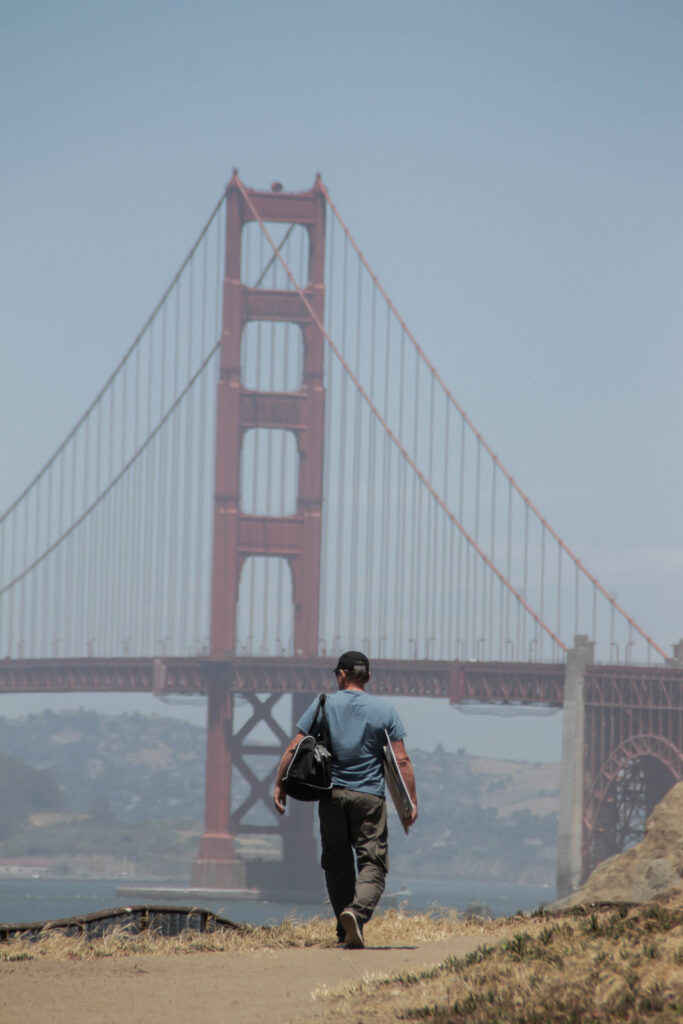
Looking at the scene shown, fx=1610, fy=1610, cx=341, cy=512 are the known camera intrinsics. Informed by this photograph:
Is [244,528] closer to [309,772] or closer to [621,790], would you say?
[621,790]

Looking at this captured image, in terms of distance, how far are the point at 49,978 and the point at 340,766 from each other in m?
1.90

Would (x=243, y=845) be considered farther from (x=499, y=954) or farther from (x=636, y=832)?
(x=499, y=954)

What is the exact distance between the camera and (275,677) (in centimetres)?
8100

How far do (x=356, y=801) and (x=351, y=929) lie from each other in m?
0.66

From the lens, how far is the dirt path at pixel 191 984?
6543 millimetres

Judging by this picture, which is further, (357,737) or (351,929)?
(357,737)

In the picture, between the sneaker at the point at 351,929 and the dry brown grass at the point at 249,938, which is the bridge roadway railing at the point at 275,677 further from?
the sneaker at the point at 351,929

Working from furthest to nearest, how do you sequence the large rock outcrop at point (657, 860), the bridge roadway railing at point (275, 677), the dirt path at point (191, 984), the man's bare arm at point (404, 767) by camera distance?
the bridge roadway railing at point (275, 677)
the large rock outcrop at point (657, 860)
the man's bare arm at point (404, 767)
the dirt path at point (191, 984)

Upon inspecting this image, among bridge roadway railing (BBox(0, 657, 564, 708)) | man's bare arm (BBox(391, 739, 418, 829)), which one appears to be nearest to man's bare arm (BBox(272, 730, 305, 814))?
man's bare arm (BBox(391, 739, 418, 829))

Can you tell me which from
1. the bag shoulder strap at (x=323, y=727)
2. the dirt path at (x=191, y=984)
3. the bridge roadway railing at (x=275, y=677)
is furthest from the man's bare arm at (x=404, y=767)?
the bridge roadway railing at (x=275, y=677)

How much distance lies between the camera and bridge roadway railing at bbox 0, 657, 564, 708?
75562 millimetres

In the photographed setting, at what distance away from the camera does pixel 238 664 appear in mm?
80812

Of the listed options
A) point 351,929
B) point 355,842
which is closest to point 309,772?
point 355,842

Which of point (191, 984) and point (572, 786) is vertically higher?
point (191, 984)
